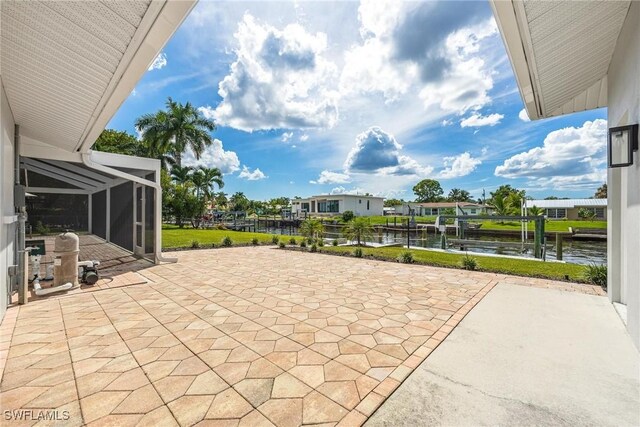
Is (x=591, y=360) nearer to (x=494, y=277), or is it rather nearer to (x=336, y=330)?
(x=336, y=330)

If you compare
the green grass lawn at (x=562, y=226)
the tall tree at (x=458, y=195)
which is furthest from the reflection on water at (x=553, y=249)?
the tall tree at (x=458, y=195)

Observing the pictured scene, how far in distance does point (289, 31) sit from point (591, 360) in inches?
354

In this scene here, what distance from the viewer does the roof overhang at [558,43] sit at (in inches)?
93.3

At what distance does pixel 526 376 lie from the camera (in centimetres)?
225

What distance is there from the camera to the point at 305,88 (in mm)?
10977

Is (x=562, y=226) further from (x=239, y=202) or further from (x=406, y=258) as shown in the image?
(x=239, y=202)

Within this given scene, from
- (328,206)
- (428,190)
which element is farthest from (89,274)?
(428,190)

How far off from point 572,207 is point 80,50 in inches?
1851

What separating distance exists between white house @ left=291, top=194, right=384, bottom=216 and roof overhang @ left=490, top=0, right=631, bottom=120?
34601 millimetres

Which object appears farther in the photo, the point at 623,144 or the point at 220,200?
the point at 220,200

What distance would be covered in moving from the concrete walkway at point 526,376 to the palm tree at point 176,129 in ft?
78.8

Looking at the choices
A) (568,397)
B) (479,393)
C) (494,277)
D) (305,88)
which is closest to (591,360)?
(568,397)

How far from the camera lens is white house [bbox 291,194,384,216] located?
39.2 m

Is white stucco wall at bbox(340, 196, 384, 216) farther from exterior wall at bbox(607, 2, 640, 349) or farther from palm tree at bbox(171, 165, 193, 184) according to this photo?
exterior wall at bbox(607, 2, 640, 349)
